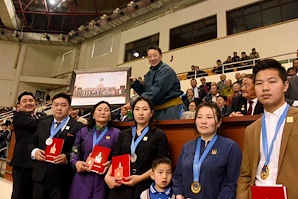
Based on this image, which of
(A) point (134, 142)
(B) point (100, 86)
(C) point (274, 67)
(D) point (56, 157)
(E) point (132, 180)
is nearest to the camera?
(C) point (274, 67)

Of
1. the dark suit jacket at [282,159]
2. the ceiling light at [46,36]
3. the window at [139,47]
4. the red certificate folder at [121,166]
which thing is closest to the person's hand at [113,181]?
the red certificate folder at [121,166]

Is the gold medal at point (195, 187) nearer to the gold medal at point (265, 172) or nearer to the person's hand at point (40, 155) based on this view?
the gold medal at point (265, 172)

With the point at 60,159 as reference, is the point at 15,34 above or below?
above

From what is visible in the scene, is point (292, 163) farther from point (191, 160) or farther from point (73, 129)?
point (73, 129)

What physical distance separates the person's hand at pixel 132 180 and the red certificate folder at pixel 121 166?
0.10 feet

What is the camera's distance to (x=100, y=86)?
2.76 metres

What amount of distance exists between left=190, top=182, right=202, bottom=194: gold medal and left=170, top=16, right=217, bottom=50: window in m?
8.07

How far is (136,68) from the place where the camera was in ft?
33.9

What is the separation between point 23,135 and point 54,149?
0.55 m

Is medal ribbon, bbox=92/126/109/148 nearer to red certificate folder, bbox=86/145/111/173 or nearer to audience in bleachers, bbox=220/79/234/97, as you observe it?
red certificate folder, bbox=86/145/111/173

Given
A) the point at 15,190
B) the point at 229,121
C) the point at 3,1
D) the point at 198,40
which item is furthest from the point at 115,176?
the point at 3,1

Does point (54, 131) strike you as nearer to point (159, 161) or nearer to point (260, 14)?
point (159, 161)

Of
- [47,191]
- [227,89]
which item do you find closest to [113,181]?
[47,191]

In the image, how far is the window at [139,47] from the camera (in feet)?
34.1
